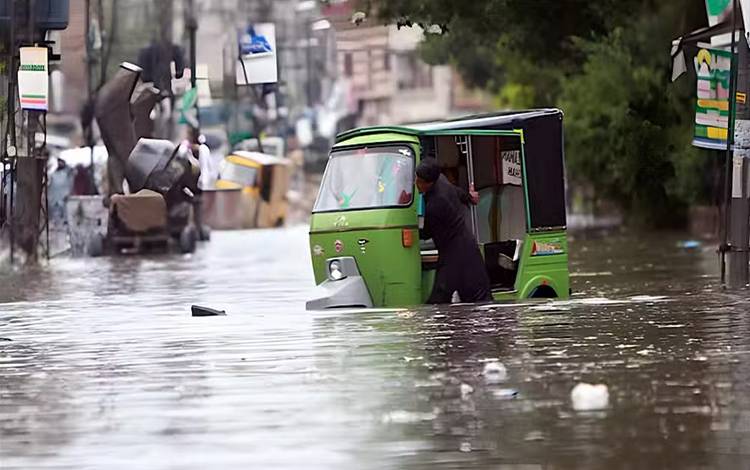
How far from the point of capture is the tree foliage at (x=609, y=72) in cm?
2914

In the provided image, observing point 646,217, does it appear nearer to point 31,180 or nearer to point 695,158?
point 695,158

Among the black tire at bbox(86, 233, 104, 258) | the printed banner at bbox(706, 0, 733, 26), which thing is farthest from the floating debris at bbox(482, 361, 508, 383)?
the black tire at bbox(86, 233, 104, 258)

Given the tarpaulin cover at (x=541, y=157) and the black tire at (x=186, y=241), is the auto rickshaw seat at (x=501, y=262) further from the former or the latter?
the black tire at (x=186, y=241)

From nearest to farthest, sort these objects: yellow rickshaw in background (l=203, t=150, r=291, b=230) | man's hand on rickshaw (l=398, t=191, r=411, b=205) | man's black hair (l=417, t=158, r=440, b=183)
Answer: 1. man's black hair (l=417, t=158, r=440, b=183)
2. man's hand on rickshaw (l=398, t=191, r=411, b=205)
3. yellow rickshaw in background (l=203, t=150, r=291, b=230)

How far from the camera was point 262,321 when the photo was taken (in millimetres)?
16438

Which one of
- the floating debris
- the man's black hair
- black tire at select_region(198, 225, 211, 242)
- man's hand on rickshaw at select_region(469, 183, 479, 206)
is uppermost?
the man's black hair

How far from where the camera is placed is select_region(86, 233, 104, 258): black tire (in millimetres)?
34844

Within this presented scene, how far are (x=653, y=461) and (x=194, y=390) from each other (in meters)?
3.81

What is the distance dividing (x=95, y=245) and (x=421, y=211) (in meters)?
19.2

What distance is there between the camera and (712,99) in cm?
2100

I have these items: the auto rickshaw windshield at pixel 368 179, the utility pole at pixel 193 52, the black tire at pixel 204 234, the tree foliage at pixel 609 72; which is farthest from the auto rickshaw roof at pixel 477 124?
the black tire at pixel 204 234

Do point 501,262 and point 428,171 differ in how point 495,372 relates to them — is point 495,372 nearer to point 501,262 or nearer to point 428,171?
point 428,171

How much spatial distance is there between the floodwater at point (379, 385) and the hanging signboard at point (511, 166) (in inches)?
60.8

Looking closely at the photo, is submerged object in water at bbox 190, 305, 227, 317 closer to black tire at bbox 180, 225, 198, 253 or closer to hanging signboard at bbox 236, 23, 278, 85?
hanging signboard at bbox 236, 23, 278, 85
